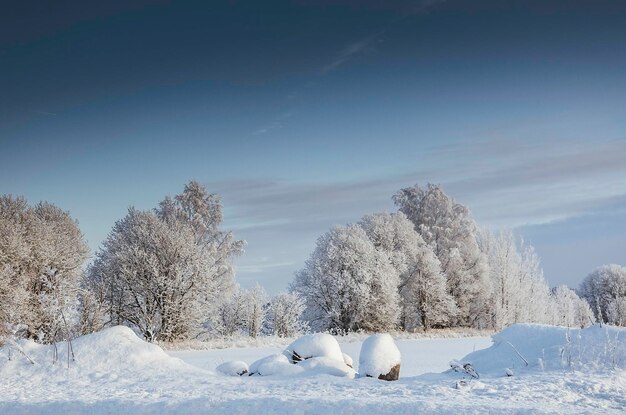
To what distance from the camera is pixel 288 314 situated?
114ft

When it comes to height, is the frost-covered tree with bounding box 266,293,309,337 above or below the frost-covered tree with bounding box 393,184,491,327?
below

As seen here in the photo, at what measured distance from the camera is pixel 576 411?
745 cm

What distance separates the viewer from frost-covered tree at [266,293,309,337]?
34625mm

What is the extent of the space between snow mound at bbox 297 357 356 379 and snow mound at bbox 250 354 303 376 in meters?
0.26

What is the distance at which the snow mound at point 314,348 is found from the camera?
43.2 ft

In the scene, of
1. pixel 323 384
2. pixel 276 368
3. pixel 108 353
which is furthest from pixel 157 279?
pixel 323 384

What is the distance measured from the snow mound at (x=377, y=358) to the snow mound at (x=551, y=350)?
2.03 m

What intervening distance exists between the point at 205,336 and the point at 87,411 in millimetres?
23647

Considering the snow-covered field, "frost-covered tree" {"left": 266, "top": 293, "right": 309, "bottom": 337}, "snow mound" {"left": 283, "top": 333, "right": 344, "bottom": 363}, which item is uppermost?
"frost-covered tree" {"left": 266, "top": 293, "right": 309, "bottom": 337}

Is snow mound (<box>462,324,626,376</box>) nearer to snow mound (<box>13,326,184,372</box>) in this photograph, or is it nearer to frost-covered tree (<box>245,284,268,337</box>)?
snow mound (<box>13,326,184,372</box>)

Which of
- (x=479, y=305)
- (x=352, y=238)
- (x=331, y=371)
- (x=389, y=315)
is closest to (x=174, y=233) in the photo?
(x=352, y=238)

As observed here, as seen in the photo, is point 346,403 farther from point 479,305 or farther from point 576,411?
point 479,305

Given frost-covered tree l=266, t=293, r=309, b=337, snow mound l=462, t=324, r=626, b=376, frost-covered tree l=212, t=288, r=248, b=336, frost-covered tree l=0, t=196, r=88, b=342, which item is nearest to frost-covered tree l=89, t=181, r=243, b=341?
frost-covered tree l=0, t=196, r=88, b=342

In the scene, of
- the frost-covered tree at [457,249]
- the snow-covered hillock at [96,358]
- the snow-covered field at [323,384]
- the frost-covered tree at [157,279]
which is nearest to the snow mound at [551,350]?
the snow-covered field at [323,384]
